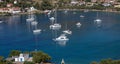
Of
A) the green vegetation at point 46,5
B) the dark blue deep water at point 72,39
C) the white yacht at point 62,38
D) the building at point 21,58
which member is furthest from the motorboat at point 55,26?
the building at point 21,58

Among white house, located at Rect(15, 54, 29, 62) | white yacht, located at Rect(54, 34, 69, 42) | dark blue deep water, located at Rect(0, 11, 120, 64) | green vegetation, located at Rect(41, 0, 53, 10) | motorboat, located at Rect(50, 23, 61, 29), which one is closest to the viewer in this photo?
white house, located at Rect(15, 54, 29, 62)

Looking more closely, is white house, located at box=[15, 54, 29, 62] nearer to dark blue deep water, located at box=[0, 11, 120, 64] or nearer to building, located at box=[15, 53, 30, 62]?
building, located at box=[15, 53, 30, 62]

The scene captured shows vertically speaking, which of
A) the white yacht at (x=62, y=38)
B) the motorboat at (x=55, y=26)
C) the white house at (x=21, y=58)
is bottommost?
the motorboat at (x=55, y=26)

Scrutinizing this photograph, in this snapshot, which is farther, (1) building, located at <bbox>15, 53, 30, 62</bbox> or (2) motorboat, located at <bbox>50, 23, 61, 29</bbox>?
(2) motorboat, located at <bbox>50, 23, 61, 29</bbox>

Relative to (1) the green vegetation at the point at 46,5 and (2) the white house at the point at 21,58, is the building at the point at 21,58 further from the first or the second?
(1) the green vegetation at the point at 46,5

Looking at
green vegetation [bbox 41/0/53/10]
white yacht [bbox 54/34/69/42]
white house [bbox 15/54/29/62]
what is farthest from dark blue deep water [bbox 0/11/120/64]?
green vegetation [bbox 41/0/53/10]

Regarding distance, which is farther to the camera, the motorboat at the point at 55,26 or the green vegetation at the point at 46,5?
the green vegetation at the point at 46,5

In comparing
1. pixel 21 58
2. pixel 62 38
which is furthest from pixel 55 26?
pixel 21 58

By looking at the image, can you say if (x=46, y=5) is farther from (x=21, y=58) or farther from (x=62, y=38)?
(x=21, y=58)

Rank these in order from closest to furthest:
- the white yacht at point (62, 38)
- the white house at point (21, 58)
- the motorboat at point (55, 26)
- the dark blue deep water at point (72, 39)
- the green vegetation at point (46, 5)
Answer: the white house at point (21, 58) < the dark blue deep water at point (72, 39) < the white yacht at point (62, 38) < the motorboat at point (55, 26) < the green vegetation at point (46, 5)
